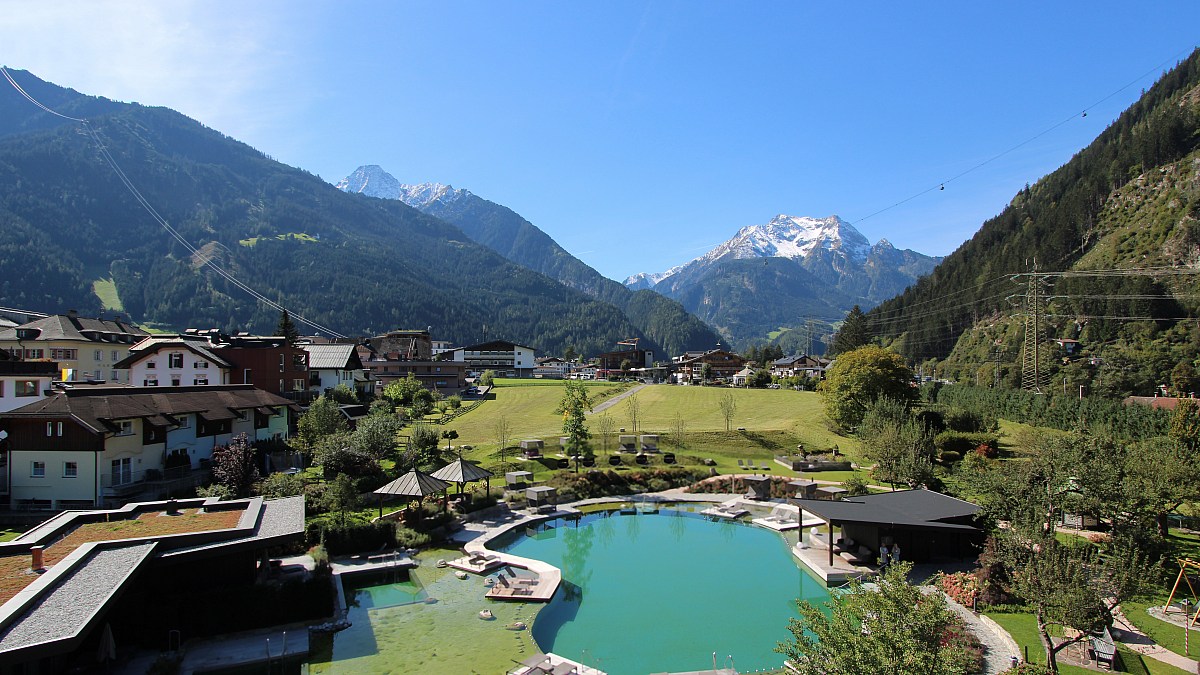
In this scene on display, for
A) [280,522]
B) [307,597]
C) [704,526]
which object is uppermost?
Result: [280,522]

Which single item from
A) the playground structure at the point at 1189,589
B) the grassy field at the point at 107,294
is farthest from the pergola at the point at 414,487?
the grassy field at the point at 107,294

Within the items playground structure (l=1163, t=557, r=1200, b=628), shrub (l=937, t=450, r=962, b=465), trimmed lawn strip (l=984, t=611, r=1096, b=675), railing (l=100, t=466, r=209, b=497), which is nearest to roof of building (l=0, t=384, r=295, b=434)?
railing (l=100, t=466, r=209, b=497)

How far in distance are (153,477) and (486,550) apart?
59.0 ft

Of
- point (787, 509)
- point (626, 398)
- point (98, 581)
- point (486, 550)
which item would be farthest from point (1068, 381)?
point (98, 581)

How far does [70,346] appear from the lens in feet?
185

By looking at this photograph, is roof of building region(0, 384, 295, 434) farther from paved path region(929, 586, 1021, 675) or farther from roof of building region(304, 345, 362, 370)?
paved path region(929, 586, 1021, 675)

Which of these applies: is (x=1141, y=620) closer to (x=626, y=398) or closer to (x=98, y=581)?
(x=98, y=581)

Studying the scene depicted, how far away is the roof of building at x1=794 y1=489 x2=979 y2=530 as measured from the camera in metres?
24.5

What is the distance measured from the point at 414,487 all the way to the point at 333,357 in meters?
41.8

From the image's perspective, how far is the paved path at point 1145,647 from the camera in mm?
15752

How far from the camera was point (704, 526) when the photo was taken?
33.3m

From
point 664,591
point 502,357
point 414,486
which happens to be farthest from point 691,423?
point 502,357

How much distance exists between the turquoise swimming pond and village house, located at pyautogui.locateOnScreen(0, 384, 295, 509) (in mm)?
17916

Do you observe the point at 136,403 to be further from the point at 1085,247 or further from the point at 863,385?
the point at 1085,247
